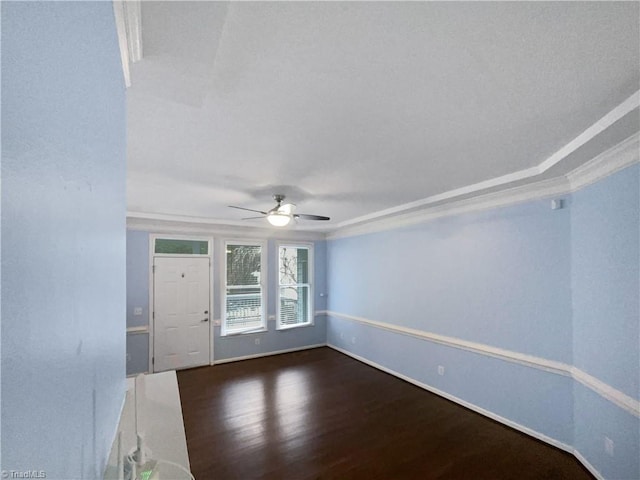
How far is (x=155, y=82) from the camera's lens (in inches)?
52.3

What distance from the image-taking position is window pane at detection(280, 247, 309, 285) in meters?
6.08

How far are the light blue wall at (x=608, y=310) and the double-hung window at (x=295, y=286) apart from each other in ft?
14.8

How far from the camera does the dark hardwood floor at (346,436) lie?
2.45m

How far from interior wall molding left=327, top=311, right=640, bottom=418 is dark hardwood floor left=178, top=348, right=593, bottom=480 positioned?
0.71m

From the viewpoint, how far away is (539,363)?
2.87 meters

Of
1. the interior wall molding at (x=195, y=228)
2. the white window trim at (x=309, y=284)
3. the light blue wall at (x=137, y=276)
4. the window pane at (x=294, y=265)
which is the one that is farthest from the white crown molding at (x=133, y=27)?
the window pane at (x=294, y=265)

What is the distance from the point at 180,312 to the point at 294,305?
87.7 inches

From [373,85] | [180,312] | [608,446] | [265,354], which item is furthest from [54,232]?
[265,354]

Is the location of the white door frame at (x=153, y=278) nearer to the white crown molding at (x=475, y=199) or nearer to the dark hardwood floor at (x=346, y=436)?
the white crown molding at (x=475, y=199)

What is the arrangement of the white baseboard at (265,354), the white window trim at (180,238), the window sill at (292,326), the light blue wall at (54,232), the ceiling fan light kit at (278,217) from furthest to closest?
the window sill at (292,326)
the white baseboard at (265,354)
the white window trim at (180,238)
the ceiling fan light kit at (278,217)
the light blue wall at (54,232)

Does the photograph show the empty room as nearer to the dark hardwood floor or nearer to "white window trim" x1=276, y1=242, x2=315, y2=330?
the dark hardwood floor

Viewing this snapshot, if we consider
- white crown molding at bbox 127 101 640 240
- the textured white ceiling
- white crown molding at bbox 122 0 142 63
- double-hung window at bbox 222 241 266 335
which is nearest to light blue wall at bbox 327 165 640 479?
white crown molding at bbox 127 101 640 240

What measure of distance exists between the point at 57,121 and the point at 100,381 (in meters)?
0.71

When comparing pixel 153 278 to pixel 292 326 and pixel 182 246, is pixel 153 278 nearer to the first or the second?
pixel 182 246
